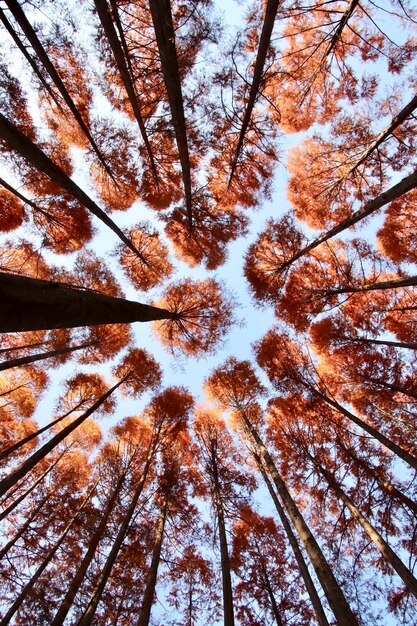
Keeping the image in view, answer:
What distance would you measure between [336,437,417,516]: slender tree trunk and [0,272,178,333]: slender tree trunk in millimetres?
7908

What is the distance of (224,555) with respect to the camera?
755cm

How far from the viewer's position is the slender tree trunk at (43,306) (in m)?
2.63

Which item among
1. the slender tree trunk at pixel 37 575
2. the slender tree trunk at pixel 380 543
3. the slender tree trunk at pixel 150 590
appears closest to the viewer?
the slender tree trunk at pixel 380 543

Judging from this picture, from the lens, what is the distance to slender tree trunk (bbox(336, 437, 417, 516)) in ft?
24.3

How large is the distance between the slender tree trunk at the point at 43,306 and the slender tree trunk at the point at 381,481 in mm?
7908

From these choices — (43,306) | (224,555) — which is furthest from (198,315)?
(43,306)

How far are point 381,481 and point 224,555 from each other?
175 inches

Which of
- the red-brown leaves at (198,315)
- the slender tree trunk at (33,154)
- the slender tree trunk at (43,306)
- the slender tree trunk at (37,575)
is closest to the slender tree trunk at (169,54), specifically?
the slender tree trunk at (33,154)

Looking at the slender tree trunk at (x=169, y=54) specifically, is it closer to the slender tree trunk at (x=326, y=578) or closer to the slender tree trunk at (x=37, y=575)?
the slender tree trunk at (x=326, y=578)

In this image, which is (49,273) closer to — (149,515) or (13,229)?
(13,229)

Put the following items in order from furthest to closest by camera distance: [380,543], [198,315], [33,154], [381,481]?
[198,315] < [381,481] < [380,543] < [33,154]

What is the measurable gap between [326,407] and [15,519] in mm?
11337

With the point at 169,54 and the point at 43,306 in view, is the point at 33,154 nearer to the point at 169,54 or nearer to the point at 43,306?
the point at 169,54

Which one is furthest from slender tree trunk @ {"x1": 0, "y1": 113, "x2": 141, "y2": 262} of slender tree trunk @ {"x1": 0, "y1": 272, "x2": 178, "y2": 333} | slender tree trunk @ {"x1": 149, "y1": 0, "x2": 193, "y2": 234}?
slender tree trunk @ {"x1": 0, "y1": 272, "x2": 178, "y2": 333}
